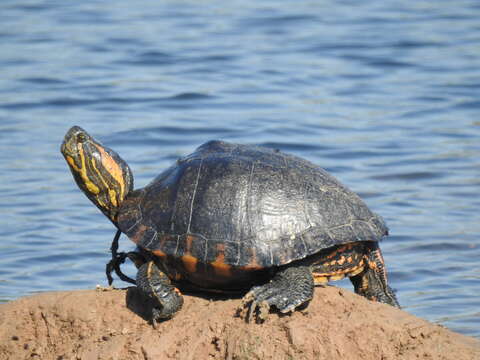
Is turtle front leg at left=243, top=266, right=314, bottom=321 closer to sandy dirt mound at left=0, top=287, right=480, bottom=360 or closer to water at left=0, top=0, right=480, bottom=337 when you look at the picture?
sandy dirt mound at left=0, top=287, right=480, bottom=360

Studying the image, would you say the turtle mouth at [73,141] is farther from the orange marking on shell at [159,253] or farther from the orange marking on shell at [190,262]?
the orange marking on shell at [190,262]

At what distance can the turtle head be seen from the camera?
6.30 meters

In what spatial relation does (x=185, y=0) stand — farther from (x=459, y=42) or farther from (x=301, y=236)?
(x=301, y=236)

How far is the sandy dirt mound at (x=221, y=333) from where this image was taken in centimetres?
534

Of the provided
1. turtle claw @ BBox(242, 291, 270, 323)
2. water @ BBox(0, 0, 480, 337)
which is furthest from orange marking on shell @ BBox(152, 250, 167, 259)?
water @ BBox(0, 0, 480, 337)

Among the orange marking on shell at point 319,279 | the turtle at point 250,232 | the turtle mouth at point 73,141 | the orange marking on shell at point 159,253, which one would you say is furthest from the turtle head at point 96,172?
the orange marking on shell at point 319,279

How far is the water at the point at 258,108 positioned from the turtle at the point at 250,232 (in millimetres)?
2119

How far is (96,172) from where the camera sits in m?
6.31

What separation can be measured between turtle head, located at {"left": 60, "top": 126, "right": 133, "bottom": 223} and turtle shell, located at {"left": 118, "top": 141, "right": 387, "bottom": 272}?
0.90 ft

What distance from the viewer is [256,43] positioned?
19.0m

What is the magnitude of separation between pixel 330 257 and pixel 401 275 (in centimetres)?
309

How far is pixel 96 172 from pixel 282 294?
168 centimetres

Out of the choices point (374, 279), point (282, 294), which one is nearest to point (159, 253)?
point (282, 294)

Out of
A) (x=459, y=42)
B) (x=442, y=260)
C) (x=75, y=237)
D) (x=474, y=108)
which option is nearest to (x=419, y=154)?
(x=474, y=108)
